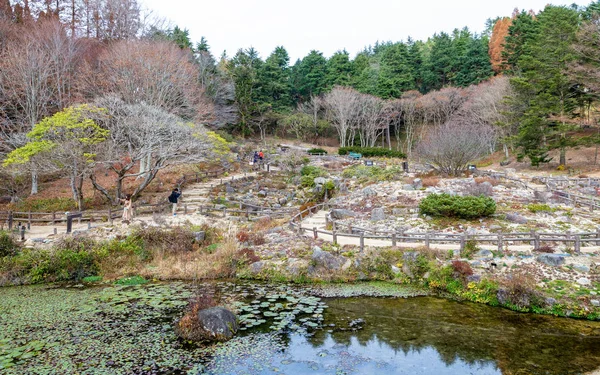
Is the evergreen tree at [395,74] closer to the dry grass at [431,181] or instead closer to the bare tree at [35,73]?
the dry grass at [431,181]

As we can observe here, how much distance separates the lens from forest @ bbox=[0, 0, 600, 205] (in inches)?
1028

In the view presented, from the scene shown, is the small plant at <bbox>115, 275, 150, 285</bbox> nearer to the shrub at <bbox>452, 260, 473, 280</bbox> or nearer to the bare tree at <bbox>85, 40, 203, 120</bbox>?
the shrub at <bbox>452, 260, 473, 280</bbox>

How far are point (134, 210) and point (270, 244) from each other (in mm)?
9827

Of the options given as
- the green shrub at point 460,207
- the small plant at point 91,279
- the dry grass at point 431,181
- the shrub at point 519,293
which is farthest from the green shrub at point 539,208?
the small plant at point 91,279

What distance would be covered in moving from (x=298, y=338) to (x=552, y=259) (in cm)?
1000

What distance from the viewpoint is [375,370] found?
31.3 ft

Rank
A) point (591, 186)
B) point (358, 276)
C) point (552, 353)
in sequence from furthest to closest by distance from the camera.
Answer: point (591, 186), point (358, 276), point (552, 353)

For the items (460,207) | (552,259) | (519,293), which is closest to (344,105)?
(460,207)

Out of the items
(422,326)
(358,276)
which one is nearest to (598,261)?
(422,326)

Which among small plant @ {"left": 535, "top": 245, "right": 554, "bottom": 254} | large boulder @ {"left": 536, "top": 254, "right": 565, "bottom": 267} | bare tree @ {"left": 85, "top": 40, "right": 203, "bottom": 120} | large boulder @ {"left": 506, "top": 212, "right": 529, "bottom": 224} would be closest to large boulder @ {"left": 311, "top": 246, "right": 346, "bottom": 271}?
large boulder @ {"left": 536, "top": 254, "right": 565, "bottom": 267}

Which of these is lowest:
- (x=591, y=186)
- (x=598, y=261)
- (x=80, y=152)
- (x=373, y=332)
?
(x=373, y=332)

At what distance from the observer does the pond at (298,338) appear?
31.7ft

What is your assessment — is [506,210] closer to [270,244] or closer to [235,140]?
[270,244]

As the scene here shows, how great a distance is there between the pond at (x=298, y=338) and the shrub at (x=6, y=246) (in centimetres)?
374
